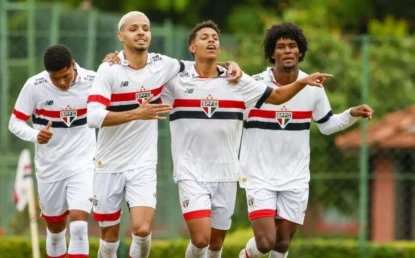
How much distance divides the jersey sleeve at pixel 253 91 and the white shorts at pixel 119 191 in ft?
4.02

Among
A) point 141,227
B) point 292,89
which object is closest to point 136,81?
point 141,227

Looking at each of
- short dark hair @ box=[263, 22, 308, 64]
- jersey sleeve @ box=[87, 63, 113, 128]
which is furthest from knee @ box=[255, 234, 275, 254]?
jersey sleeve @ box=[87, 63, 113, 128]

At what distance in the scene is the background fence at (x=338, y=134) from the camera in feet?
77.0

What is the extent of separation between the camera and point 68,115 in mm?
16203

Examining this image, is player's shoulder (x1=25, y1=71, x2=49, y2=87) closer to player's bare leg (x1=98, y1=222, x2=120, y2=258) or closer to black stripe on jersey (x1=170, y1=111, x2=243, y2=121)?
black stripe on jersey (x1=170, y1=111, x2=243, y2=121)

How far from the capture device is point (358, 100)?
2467 centimetres

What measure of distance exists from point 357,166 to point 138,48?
886 cm

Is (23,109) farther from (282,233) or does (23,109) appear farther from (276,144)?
(282,233)

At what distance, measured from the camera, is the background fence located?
2347cm

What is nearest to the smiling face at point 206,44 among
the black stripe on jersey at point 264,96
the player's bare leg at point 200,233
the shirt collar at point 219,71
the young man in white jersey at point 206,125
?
the young man in white jersey at point 206,125

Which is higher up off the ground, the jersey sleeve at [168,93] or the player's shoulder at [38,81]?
the player's shoulder at [38,81]

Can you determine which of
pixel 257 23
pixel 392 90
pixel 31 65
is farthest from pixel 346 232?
pixel 257 23

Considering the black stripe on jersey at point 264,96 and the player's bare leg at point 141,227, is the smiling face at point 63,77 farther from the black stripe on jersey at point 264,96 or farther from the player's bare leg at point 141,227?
the black stripe on jersey at point 264,96

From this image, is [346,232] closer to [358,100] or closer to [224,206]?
[358,100]
